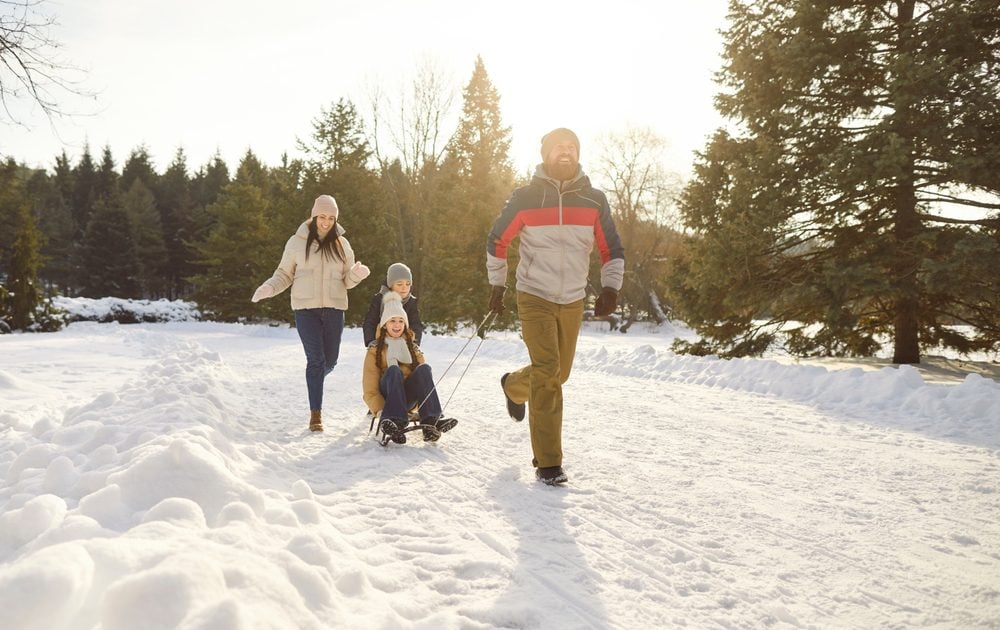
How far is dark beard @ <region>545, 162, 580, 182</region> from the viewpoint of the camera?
169 inches

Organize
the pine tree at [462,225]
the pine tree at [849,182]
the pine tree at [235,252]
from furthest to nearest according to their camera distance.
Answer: the pine tree at [235,252] < the pine tree at [462,225] < the pine tree at [849,182]

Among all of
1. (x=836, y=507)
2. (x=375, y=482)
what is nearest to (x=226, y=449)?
(x=375, y=482)

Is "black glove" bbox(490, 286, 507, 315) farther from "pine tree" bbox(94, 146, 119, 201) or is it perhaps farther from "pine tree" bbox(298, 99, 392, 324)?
"pine tree" bbox(94, 146, 119, 201)

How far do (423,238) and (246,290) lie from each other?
40.9 ft

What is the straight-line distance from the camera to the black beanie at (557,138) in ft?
14.2

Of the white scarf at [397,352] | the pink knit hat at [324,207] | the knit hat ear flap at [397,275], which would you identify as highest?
the pink knit hat at [324,207]

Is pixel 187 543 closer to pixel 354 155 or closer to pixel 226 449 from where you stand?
pixel 226 449

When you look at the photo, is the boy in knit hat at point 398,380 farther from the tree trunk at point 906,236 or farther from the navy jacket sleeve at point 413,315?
the tree trunk at point 906,236

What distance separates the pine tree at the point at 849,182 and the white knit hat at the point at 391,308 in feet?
27.7

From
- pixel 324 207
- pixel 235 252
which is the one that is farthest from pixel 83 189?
pixel 324 207

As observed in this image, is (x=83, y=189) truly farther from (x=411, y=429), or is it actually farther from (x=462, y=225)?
(x=411, y=429)

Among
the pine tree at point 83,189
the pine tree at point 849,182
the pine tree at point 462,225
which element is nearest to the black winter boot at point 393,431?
the pine tree at point 849,182

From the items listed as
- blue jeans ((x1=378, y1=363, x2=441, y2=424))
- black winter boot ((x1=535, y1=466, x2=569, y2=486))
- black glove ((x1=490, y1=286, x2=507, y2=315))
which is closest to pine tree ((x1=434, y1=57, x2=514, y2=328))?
blue jeans ((x1=378, y1=363, x2=441, y2=424))

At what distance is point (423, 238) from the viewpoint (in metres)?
26.9
